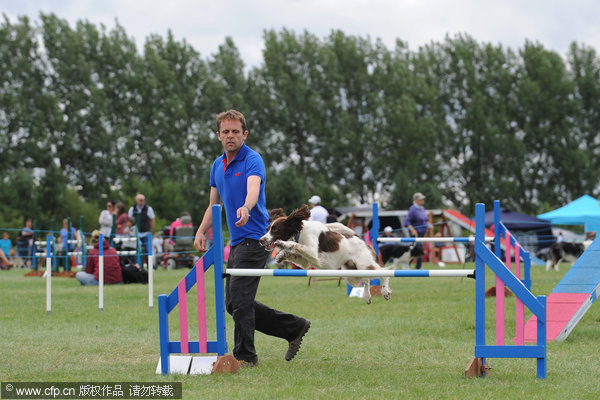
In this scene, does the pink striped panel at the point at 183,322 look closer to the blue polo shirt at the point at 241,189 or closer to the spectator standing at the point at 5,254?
the blue polo shirt at the point at 241,189

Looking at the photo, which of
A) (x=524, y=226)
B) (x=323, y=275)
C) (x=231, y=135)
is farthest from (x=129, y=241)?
(x=524, y=226)

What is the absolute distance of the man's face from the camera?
222 inches

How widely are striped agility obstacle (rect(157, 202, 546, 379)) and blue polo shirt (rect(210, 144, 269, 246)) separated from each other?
0.81ft

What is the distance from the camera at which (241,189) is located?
5652mm

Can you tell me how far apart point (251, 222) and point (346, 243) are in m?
1.70

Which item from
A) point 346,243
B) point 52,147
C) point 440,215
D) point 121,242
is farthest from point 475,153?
point 346,243

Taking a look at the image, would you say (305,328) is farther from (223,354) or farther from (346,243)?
(346,243)

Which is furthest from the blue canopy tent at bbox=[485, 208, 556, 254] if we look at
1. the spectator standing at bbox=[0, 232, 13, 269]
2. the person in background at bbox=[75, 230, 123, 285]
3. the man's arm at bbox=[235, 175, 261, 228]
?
the man's arm at bbox=[235, 175, 261, 228]

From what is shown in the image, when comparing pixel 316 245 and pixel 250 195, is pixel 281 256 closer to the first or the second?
pixel 316 245

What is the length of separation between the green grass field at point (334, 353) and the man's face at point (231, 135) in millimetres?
1593

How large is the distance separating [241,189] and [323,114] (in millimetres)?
37073

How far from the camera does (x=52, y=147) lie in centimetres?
3856

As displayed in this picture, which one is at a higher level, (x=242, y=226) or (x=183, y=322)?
(x=242, y=226)

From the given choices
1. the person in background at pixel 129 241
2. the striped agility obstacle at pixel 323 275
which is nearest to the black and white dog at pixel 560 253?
the person in background at pixel 129 241
